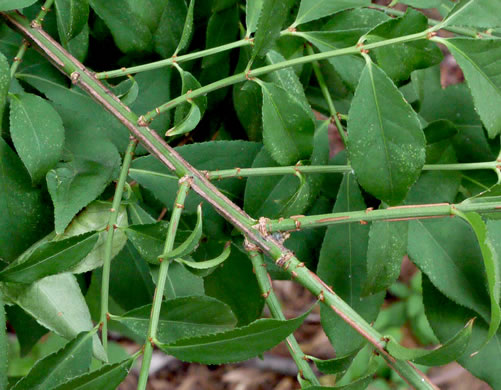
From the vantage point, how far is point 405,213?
513 millimetres

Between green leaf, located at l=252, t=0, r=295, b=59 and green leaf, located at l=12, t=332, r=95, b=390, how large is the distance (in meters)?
0.30

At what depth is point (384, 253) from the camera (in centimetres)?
62

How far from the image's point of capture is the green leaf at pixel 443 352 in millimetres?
457

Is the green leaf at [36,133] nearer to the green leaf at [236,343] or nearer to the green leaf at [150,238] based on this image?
the green leaf at [150,238]

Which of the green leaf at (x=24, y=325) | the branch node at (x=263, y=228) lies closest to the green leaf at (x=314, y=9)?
the branch node at (x=263, y=228)

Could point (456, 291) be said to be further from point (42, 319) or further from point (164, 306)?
point (42, 319)

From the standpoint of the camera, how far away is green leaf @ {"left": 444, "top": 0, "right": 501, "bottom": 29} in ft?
1.91

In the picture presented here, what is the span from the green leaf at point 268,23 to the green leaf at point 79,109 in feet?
0.69

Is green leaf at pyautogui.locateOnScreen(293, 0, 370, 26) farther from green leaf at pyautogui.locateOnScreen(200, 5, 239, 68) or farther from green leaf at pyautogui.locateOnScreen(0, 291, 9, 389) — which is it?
green leaf at pyautogui.locateOnScreen(0, 291, 9, 389)

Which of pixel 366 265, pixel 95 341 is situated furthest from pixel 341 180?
pixel 95 341

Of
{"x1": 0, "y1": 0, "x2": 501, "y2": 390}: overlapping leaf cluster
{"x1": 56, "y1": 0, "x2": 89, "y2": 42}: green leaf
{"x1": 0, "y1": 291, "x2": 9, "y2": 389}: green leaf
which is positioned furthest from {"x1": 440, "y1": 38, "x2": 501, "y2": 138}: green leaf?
{"x1": 0, "y1": 291, "x2": 9, "y2": 389}: green leaf

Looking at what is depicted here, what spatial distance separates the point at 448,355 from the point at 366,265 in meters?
0.21

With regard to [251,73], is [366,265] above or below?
below

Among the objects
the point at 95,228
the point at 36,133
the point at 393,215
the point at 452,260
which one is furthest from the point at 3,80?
the point at 452,260
